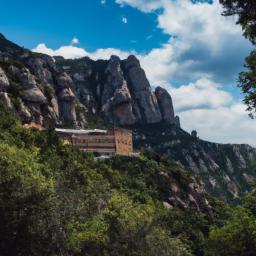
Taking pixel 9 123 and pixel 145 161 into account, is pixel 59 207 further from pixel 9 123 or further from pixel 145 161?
pixel 145 161

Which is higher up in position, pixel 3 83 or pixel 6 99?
pixel 3 83

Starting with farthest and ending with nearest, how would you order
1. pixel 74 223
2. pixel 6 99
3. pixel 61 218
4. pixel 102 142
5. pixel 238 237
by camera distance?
1. pixel 102 142
2. pixel 6 99
3. pixel 238 237
4. pixel 74 223
5. pixel 61 218

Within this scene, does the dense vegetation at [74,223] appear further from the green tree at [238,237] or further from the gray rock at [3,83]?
the gray rock at [3,83]

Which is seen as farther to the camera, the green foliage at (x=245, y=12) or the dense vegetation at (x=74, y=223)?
the dense vegetation at (x=74, y=223)

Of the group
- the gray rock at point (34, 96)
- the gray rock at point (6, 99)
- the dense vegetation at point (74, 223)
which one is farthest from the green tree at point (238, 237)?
the gray rock at point (34, 96)

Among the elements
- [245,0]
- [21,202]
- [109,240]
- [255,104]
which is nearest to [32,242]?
[21,202]

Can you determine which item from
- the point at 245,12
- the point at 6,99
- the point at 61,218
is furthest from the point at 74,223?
the point at 6,99

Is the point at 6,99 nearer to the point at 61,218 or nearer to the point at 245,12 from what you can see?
the point at 61,218

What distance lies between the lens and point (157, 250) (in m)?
52.1

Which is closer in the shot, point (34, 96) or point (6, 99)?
point (6, 99)

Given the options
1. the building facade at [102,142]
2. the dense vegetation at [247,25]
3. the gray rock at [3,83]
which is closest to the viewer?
the dense vegetation at [247,25]

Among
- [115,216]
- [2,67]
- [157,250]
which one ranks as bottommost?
[157,250]

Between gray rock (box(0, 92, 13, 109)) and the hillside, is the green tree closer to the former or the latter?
the hillside

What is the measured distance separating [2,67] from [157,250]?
120 meters
